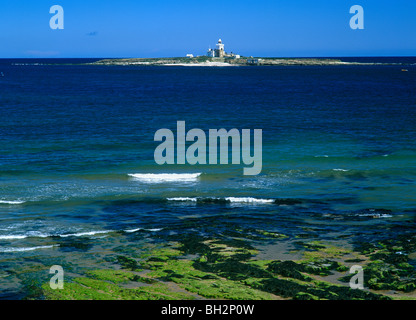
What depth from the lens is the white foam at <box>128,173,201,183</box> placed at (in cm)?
3338

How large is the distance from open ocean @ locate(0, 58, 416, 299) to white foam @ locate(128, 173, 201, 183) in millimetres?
67

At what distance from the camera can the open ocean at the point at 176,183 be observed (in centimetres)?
2206

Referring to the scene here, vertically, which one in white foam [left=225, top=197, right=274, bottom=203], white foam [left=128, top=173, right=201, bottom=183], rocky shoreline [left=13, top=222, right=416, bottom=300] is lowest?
rocky shoreline [left=13, top=222, right=416, bottom=300]

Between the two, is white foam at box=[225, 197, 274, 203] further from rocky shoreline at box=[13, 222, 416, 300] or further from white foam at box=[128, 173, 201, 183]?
rocky shoreline at box=[13, 222, 416, 300]

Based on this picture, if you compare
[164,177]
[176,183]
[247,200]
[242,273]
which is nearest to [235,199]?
[247,200]

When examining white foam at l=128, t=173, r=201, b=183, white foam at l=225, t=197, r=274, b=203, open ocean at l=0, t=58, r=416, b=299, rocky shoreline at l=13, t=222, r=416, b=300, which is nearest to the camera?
rocky shoreline at l=13, t=222, r=416, b=300

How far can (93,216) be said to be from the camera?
990 inches

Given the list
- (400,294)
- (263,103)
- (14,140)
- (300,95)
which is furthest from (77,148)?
(300,95)

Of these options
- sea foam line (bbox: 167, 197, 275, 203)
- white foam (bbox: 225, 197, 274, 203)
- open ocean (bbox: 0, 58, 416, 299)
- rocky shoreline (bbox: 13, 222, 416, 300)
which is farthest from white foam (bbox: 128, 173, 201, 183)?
rocky shoreline (bbox: 13, 222, 416, 300)

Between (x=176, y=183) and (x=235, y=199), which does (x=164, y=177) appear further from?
(x=235, y=199)

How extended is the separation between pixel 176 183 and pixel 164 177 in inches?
71.9

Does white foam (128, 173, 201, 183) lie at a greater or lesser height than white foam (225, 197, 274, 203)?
greater

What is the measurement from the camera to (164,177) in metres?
34.0

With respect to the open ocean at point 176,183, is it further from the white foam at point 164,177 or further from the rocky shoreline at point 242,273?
the rocky shoreline at point 242,273
